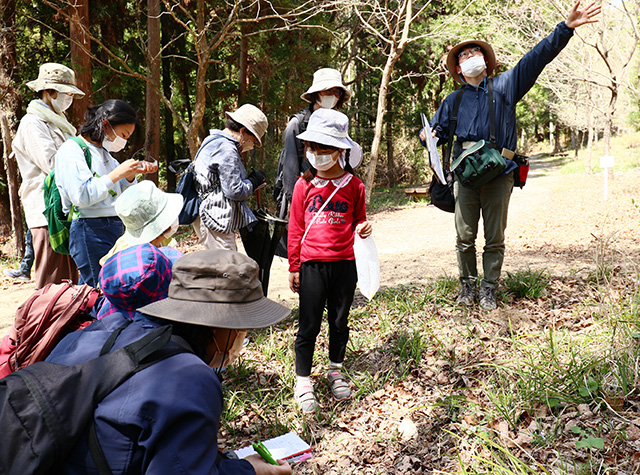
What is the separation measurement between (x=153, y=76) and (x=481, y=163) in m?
8.40

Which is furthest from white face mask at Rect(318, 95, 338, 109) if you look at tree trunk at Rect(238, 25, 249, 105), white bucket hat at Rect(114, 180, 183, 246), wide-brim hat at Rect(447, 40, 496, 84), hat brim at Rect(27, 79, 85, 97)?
tree trunk at Rect(238, 25, 249, 105)

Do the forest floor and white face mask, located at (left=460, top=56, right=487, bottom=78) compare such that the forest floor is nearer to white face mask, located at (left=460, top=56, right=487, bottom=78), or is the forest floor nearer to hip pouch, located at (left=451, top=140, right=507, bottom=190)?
hip pouch, located at (left=451, top=140, right=507, bottom=190)

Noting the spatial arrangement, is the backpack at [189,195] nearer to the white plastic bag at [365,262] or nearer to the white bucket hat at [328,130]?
the white bucket hat at [328,130]

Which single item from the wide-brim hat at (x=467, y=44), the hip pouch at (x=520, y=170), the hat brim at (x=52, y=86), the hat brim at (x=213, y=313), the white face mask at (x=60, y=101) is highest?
the wide-brim hat at (x=467, y=44)

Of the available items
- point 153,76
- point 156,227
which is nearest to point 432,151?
point 156,227

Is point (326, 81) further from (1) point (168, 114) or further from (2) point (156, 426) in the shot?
(1) point (168, 114)

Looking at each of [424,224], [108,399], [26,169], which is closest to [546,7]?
[424,224]

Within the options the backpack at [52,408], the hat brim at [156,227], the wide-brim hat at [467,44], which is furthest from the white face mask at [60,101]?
the backpack at [52,408]

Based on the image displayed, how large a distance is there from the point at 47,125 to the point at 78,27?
5.20m

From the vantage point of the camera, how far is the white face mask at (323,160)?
11.4ft

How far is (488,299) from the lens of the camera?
15.2 feet

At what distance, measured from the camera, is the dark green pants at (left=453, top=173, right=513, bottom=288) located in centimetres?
434

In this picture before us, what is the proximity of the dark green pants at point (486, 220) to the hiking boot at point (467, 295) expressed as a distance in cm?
15

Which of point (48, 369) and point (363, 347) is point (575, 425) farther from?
point (48, 369)
